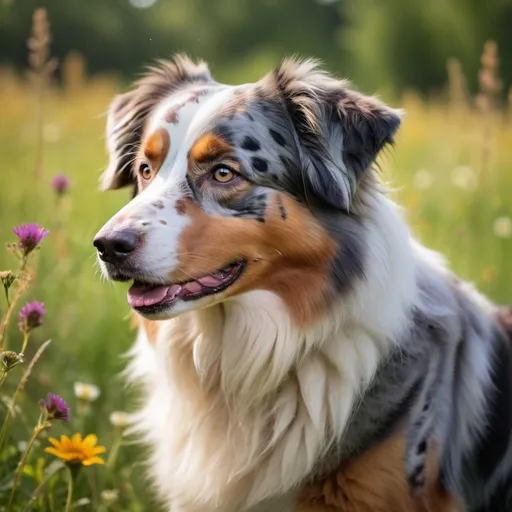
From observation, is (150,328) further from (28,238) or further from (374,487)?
(374,487)

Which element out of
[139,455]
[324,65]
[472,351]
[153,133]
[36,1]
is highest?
[36,1]

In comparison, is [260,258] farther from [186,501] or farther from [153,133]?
[186,501]

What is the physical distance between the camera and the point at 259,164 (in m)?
2.88

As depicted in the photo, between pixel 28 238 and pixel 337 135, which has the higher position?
pixel 337 135

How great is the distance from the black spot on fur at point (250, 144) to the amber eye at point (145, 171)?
1.38 ft

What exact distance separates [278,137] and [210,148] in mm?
265

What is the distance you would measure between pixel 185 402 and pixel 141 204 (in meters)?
0.90

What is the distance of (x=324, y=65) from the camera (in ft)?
10.9

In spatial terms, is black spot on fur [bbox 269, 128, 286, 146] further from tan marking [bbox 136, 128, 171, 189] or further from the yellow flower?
the yellow flower

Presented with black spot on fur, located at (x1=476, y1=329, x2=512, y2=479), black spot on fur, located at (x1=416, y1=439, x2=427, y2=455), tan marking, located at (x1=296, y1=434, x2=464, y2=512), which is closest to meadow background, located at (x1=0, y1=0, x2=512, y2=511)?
tan marking, located at (x1=296, y1=434, x2=464, y2=512)

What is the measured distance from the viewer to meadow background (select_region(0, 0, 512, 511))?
3891 millimetres

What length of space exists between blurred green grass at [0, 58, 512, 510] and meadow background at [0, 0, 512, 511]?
0.01 metres

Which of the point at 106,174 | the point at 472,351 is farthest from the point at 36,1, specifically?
the point at 472,351

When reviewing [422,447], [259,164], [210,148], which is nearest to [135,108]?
[210,148]
